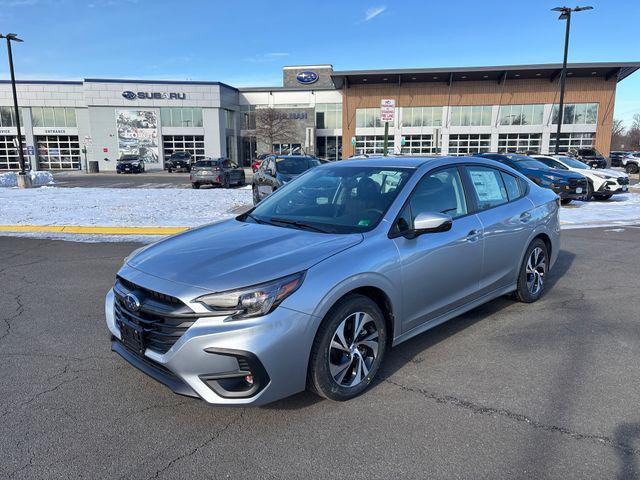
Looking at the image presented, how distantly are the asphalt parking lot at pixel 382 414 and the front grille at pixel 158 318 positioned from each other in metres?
0.55

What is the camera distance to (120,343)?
331 centimetres

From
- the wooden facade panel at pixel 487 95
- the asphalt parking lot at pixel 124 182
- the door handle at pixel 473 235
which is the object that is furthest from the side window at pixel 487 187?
the wooden facade panel at pixel 487 95

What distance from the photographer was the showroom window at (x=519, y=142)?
5009cm

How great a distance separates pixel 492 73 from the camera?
4784 cm

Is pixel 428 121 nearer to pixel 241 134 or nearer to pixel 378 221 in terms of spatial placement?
pixel 241 134

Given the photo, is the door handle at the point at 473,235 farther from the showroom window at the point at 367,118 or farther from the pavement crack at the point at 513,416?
the showroom window at the point at 367,118

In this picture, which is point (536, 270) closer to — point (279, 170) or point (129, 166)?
point (279, 170)

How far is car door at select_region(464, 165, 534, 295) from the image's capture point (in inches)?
174

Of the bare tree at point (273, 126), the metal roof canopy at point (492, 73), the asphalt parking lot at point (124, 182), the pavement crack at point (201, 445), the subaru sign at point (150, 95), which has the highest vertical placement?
the metal roof canopy at point (492, 73)

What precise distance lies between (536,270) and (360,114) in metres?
49.2

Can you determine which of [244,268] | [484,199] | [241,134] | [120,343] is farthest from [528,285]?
[241,134]

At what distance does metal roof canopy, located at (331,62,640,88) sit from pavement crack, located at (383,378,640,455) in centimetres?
4854

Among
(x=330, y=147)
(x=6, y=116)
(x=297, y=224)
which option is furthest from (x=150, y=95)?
(x=297, y=224)

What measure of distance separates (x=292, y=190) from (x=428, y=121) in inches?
1965
